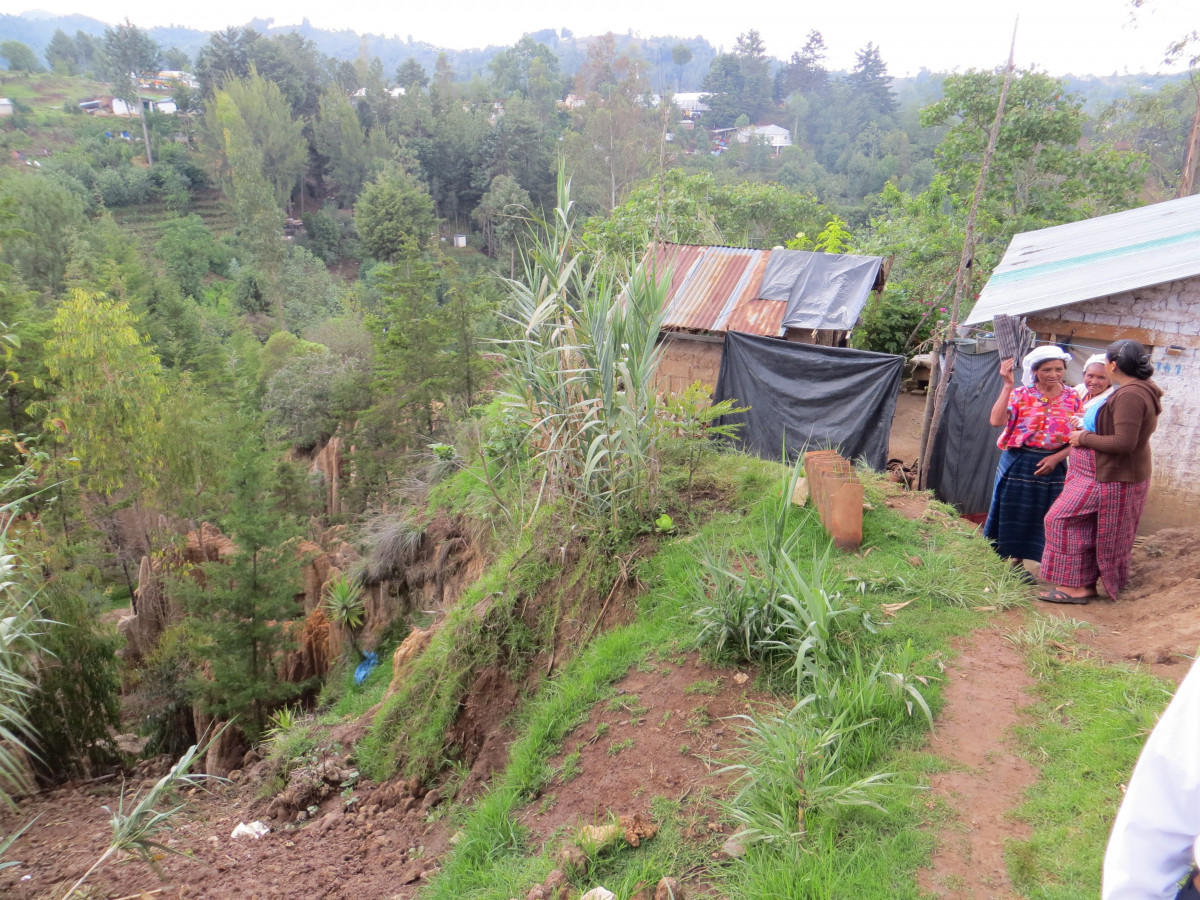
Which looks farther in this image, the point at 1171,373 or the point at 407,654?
the point at 407,654

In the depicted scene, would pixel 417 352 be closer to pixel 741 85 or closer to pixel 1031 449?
pixel 1031 449

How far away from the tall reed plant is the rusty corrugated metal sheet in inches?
179

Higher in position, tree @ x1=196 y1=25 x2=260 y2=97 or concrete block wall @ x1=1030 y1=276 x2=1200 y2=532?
tree @ x1=196 y1=25 x2=260 y2=97

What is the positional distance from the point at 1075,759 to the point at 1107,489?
1.91m

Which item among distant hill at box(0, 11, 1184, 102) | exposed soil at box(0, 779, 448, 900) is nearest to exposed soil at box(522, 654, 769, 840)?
exposed soil at box(0, 779, 448, 900)

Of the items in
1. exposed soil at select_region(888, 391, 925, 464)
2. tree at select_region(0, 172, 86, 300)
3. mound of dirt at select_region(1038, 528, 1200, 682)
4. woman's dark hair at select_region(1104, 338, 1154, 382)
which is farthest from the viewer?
tree at select_region(0, 172, 86, 300)

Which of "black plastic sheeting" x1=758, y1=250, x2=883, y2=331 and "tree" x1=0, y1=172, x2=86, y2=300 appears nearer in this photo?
"black plastic sheeting" x1=758, y1=250, x2=883, y2=331

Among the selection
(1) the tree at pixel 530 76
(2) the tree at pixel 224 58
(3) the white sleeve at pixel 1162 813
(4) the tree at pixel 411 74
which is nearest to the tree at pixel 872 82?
(1) the tree at pixel 530 76

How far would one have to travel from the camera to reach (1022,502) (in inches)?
187

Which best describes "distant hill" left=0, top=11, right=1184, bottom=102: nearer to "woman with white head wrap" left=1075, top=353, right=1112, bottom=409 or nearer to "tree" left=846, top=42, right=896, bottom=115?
"tree" left=846, top=42, right=896, bottom=115

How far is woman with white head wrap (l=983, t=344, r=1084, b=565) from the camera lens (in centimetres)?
450

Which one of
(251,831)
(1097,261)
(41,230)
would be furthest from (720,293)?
(41,230)

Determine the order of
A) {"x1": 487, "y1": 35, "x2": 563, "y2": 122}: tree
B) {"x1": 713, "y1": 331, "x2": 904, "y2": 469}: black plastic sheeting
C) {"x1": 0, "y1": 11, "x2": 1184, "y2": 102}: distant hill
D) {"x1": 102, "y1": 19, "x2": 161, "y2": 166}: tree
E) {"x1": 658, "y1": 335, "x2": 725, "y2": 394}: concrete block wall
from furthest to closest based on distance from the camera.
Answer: {"x1": 0, "y1": 11, "x2": 1184, "y2": 102}: distant hill
{"x1": 487, "y1": 35, "x2": 563, "y2": 122}: tree
{"x1": 102, "y1": 19, "x2": 161, "y2": 166}: tree
{"x1": 658, "y1": 335, "x2": 725, "y2": 394}: concrete block wall
{"x1": 713, "y1": 331, "x2": 904, "y2": 469}: black plastic sheeting

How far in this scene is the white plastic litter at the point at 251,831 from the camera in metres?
5.01
